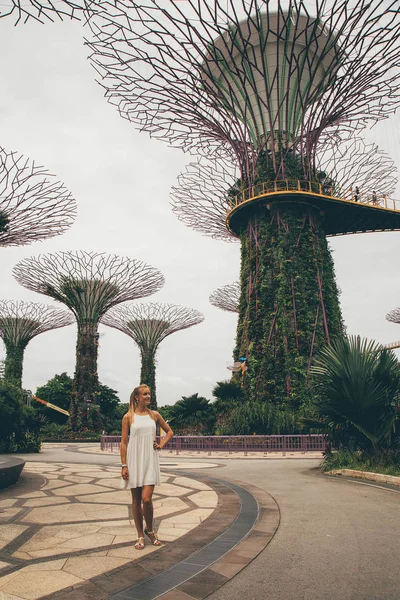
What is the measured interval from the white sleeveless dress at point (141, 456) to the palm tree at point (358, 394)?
620 cm

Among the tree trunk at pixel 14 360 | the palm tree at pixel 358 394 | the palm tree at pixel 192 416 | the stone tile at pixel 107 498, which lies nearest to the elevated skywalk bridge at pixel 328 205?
the palm tree at pixel 192 416

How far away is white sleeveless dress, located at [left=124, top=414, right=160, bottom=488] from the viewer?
388 cm

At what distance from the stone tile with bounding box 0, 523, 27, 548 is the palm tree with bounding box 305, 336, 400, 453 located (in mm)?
6645

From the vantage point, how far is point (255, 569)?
10.9ft

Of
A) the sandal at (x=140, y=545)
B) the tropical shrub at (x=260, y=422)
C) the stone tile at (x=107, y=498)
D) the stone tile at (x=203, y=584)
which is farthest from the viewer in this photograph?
the tropical shrub at (x=260, y=422)

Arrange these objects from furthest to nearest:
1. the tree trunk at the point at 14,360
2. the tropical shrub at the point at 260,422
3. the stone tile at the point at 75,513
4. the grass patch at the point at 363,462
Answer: the tree trunk at the point at 14,360, the tropical shrub at the point at 260,422, the grass patch at the point at 363,462, the stone tile at the point at 75,513

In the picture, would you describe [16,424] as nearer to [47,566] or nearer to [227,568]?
[47,566]

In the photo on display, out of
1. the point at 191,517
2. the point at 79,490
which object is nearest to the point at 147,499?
the point at 191,517

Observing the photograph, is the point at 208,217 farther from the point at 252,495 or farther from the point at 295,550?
the point at 295,550

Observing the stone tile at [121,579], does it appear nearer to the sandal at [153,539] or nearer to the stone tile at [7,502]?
the sandal at [153,539]

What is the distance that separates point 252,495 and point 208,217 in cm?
2356

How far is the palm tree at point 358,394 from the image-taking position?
897cm

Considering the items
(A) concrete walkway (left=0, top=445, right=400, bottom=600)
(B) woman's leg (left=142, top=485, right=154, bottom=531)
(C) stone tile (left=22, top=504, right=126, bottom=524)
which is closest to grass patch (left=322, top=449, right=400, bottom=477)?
(A) concrete walkway (left=0, top=445, right=400, bottom=600)

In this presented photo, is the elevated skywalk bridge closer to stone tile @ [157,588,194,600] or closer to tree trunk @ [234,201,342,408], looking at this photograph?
tree trunk @ [234,201,342,408]
